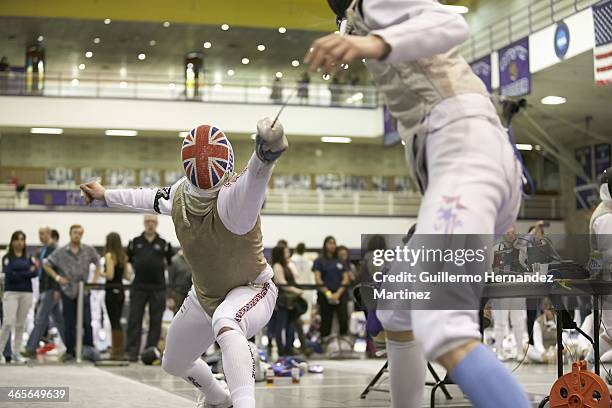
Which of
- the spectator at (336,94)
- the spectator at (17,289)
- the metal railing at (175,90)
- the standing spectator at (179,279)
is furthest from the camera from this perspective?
the spectator at (336,94)

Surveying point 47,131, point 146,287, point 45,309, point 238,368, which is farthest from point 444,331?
point 47,131

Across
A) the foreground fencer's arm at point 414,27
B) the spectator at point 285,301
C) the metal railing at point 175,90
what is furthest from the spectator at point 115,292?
the metal railing at point 175,90

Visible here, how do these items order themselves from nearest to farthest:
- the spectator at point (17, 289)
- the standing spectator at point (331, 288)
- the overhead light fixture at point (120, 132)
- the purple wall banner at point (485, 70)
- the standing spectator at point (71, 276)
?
the spectator at point (17, 289), the standing spectator at point (71, 276), the standing spectator at point (331, 288), the purple wall banner at point (485, 70), the overhead light fixture at point (120, 132)

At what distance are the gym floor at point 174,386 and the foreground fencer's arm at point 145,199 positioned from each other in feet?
5.36

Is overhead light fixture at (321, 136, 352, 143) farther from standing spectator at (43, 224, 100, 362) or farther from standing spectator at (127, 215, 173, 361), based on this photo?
standing spectator at (43, 224, 100, 362)

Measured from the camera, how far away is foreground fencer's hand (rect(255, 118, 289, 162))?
3807 millimetres

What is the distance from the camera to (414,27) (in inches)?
109

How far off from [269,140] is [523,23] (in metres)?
20.7

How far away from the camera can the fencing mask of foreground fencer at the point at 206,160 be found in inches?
185

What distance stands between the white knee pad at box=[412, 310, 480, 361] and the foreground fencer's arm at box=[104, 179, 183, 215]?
256 cm

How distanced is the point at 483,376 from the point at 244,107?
2614 centimetres

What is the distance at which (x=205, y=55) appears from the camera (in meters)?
33.1

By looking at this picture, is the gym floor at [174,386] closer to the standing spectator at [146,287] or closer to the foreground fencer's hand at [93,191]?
the standing spectator at [146,287]

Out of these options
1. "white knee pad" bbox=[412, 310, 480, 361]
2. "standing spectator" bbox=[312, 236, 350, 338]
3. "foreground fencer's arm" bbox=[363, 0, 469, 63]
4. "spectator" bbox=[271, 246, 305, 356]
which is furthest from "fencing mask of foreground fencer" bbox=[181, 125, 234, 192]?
"standing spectator" bbox=[312, 236, 350, 338]
